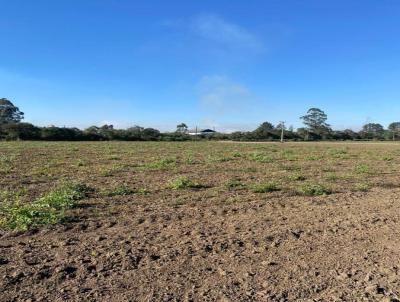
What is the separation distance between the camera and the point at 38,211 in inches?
295

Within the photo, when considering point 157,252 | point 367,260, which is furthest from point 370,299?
point 157,252

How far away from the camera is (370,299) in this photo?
4090 mm

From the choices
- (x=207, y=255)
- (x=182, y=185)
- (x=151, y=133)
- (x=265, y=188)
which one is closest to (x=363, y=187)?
(x=265, y=188)

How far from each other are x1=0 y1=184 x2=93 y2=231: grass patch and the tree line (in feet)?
201

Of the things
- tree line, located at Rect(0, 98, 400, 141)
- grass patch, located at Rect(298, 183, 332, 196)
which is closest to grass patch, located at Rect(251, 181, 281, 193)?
grass patch, located at Rect(298, 183, 332, 196)

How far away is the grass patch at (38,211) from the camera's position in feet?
22.0

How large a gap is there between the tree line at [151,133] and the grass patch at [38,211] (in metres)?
61.4

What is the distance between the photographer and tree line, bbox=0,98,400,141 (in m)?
69.4

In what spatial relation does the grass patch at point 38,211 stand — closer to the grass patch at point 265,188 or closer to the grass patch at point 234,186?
the grass patch at point 234,186

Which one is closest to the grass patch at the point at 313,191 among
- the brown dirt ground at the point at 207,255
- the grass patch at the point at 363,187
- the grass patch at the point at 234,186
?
the grass patch at the point at 363,187

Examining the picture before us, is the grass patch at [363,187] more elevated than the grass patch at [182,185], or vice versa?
the grass patch at [363,187]

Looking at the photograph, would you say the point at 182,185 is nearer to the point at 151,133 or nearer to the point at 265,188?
the point at 265,188

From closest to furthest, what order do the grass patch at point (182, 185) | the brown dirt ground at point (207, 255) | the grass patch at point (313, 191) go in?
1. the brown dirt ground at point (207, 255)
2. the grass patch at point (313, 191)
3. the grass patch at point (182, 185)

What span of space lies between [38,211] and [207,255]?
11.7ft
